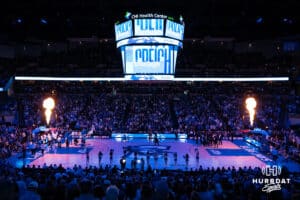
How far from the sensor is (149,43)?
115ft

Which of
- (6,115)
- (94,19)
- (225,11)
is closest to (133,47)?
(94,19)

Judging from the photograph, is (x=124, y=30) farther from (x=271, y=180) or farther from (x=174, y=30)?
(x=271, y=180)

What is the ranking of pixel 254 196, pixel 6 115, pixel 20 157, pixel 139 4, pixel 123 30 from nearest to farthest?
1. pixel 254 196
2. pixel 20 157
3. pixel 139 4
4. pixel 123 30
5. pixel 6 115

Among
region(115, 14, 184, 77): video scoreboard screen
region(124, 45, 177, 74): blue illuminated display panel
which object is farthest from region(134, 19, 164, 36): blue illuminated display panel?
region(124, 45, 177, 74): blue illuminated display panel

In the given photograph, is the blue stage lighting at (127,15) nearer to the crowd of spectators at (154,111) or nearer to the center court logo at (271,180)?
the crowd of spectators at (154,111)

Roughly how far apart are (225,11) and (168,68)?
8282 millimetres

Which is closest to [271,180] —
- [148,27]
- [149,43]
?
[148,27]

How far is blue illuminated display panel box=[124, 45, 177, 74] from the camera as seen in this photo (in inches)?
1414

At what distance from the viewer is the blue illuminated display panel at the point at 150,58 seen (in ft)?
118

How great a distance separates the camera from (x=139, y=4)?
3234 cm

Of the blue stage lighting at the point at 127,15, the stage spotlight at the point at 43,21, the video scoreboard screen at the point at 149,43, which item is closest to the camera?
the video scoreboard screen at the point at 149,43

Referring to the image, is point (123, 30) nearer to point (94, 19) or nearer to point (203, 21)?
point (94, 19)

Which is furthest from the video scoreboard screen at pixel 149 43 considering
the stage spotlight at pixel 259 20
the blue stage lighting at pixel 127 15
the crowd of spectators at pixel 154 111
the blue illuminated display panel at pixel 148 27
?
the stage spotlight at pixel 259 20

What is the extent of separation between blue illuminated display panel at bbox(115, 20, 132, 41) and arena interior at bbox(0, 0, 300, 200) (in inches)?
7.7
